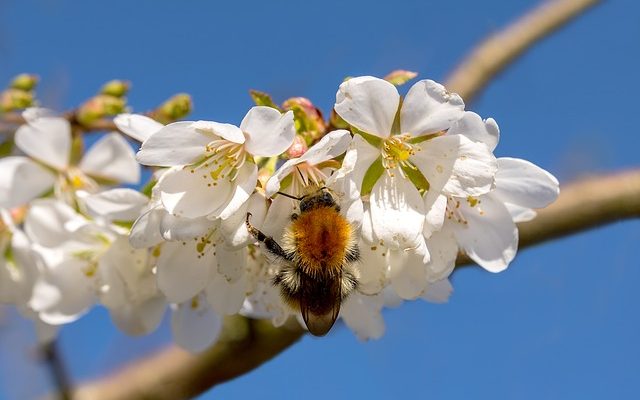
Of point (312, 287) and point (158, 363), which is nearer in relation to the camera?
point (312, 287)

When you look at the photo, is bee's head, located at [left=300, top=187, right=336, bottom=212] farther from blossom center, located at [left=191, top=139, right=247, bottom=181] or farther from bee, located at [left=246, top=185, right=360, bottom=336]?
blossom center, located at [left=191, top=139, right=247, bottom=181]

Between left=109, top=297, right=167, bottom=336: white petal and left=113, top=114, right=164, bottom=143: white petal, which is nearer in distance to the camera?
left=113, top=114, right=164, bottom=143: white petal

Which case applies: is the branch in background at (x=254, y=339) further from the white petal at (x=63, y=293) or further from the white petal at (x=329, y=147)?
the white petal at (x=329, y=147)

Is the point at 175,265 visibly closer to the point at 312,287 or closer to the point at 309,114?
the point at 312,287

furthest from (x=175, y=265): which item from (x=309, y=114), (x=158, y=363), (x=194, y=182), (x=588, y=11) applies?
(x=588, y=11)

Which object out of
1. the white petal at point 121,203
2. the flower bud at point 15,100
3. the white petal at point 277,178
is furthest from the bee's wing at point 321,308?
the flower bud at point 15,100

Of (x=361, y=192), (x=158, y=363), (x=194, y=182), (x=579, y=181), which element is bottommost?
(x=158, y=363)

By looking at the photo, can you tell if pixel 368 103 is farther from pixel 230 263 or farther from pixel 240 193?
pixel 230 263

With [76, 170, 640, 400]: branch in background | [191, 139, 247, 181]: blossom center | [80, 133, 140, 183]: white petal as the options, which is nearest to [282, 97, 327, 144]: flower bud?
[191, 139, 247, 181]: blossom center

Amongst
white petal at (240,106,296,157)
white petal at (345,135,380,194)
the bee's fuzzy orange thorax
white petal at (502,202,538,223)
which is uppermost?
white petal at (502,202,538,223)

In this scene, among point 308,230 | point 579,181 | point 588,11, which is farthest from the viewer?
point 588,11
